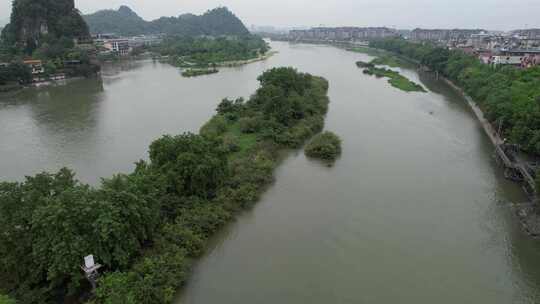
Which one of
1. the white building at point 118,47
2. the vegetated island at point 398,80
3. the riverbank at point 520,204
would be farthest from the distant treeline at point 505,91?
the white building at point 118,47

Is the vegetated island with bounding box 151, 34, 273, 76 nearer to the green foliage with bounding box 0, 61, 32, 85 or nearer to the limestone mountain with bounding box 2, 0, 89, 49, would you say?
the limestone mountain with bounding box 2, 0, 89, 49

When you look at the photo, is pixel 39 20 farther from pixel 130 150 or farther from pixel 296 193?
pixel 296 193

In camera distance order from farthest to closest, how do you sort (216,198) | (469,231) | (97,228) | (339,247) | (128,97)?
(128,97), (216,198), (469,231), (339,247), (97,228)

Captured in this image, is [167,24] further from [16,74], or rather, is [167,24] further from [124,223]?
[124,223]

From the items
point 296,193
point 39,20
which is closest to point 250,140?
point 296,193

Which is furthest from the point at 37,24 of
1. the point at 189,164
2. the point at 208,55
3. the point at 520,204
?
the point at 520,204

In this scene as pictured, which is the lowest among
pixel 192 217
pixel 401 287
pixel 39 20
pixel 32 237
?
pixel 401 287

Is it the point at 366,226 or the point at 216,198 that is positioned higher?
the point at 216,198

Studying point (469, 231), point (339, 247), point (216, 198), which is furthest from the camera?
point (216, 198)
